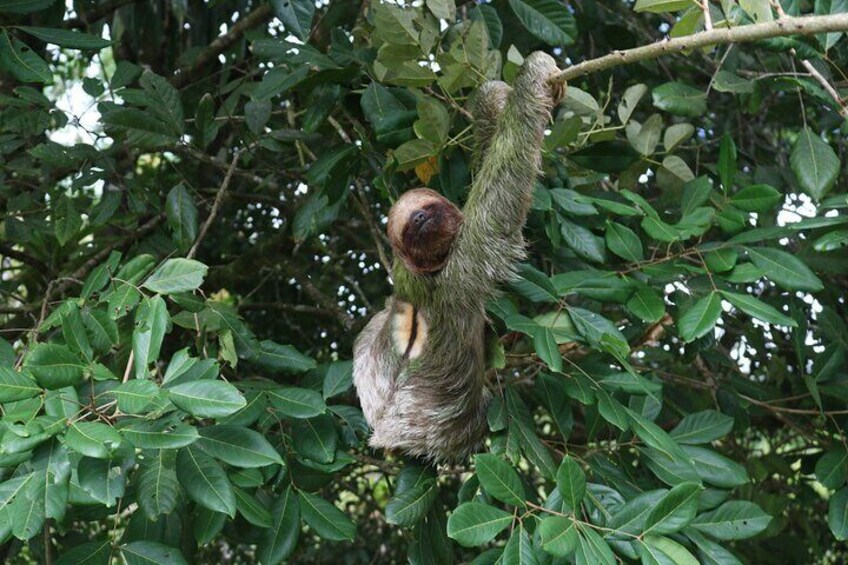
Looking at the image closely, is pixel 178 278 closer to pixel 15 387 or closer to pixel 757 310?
pixel 15 387

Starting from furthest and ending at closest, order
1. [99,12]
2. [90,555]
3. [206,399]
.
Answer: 1. [99,12]
2. [90,555]
3. [206,399]

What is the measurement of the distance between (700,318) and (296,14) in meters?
2.05

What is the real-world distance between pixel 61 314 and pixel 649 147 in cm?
262

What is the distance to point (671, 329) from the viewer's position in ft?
13.7

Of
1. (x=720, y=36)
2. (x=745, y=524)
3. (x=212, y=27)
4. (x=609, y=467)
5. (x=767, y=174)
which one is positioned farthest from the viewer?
(x=212, y=27)

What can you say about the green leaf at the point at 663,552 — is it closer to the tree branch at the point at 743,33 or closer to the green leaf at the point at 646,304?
the green leaf at the point at 646,304

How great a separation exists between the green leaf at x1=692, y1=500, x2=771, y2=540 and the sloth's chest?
150 centimetres

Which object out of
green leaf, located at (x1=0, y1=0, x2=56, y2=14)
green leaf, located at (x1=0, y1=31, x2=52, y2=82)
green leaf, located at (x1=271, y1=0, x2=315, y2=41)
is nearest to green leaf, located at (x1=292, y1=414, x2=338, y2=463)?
green leaf, located at (x1=271, y1=0, x2=315, y2=41)

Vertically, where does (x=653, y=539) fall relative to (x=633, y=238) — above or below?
below

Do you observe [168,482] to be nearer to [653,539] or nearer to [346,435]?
[346,435]

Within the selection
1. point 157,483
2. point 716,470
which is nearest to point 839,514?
point 716,470

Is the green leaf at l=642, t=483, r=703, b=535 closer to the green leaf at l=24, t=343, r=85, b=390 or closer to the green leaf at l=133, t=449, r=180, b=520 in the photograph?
the green leaf at l=133, t=449, r=180, b=520

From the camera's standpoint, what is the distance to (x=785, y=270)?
362cm

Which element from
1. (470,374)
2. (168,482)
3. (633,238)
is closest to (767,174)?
(633,238)
